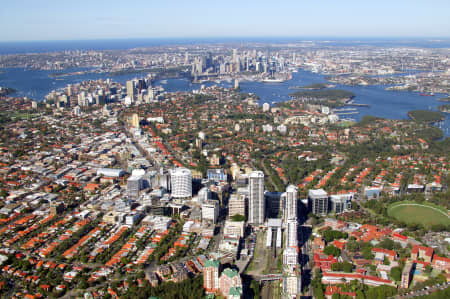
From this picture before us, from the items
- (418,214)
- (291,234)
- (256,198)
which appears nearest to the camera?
(291,234)

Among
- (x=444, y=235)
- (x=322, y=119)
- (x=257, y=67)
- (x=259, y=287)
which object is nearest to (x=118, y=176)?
(x=259, y=287)

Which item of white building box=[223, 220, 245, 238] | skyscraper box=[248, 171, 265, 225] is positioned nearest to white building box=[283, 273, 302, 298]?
white building box=[223, 220, 245, 238]

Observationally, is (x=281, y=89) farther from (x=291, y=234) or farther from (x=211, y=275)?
(x=211, y=275)

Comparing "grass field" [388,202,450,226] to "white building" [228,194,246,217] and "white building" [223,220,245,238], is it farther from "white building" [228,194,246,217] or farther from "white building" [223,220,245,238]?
"white building" [223,220,245,238]

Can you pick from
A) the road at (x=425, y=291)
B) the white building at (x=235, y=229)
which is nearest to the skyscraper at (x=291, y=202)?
the white building at (x=235, y=229)

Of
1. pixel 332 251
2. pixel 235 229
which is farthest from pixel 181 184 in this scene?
pixel 332 251

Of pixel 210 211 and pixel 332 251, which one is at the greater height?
pixel 210 211

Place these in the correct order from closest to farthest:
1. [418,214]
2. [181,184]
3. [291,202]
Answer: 1. [291,202]
2. [418,214]
3. [181,184]
